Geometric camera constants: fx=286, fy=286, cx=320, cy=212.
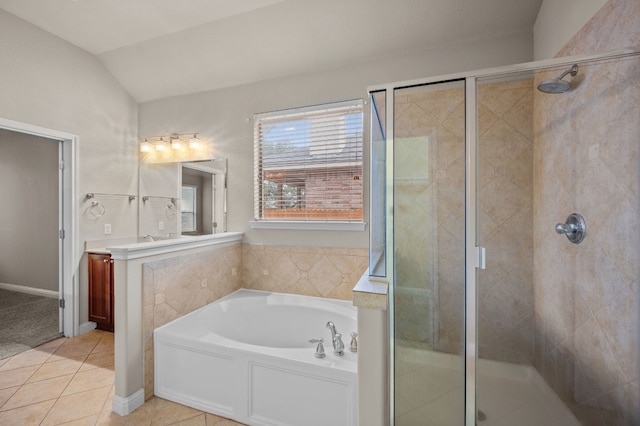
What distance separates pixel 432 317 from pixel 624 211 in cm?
94

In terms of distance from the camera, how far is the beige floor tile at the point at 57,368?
2250 millimetres

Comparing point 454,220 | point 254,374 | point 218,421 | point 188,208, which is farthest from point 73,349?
point 454,220

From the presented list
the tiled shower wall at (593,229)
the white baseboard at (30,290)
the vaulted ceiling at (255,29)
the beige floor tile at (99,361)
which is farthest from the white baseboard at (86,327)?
the tiled shower wall at (593,229)

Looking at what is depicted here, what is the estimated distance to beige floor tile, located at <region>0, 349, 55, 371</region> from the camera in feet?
7.84

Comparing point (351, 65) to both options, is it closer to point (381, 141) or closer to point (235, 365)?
point (381, 141)

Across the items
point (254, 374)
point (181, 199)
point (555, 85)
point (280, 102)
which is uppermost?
point (280, 102)

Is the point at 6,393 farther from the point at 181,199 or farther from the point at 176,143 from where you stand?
the point at 176,143

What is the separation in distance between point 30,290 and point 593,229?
645 centimetres

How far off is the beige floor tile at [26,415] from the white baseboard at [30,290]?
273 cm

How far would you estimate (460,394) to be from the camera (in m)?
1.36

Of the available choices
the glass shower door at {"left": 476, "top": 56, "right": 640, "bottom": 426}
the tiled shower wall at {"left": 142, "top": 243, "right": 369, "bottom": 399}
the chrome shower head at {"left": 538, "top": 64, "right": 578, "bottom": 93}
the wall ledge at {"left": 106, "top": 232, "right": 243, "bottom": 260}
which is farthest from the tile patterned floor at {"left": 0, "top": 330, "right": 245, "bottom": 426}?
the chrome shower head at {"left": 538, "top": 64, "right": 578, "bottom": 93}

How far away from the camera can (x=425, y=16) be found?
220cm

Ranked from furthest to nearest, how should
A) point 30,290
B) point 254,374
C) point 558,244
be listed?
point 30,290 → point 254,374 → point 558,244

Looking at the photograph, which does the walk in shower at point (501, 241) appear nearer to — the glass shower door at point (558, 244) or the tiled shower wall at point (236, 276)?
the glass shower door at point (558, 244)
